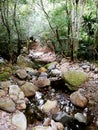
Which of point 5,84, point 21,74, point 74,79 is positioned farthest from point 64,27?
point 5,84

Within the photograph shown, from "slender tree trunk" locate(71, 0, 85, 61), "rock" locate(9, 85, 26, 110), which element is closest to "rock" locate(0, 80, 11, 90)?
"rock" locate(9, 85, 26, 110)

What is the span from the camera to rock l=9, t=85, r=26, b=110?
529 cm

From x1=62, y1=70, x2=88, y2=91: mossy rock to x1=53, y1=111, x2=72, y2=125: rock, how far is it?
1406 mm

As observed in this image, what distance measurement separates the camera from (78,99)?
5.60m

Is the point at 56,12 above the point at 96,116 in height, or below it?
above

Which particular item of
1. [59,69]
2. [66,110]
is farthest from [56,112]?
[59,69]

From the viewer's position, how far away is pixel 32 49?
1516 cm

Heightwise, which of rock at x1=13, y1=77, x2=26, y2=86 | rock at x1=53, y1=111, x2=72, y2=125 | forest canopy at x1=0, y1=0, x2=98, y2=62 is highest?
forest canopy at x1=0, y1=0, x2=98, y2=62

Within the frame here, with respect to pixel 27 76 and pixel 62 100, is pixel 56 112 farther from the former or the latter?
pixel 27 76

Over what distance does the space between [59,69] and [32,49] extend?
715cm

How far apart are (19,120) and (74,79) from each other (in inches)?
95.8

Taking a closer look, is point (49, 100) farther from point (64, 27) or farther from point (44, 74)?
point (64, 27)

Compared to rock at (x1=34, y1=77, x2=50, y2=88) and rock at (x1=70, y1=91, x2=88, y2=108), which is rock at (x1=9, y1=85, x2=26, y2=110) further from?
rock at (x1=70, y1=91, x2=88, y2=108)

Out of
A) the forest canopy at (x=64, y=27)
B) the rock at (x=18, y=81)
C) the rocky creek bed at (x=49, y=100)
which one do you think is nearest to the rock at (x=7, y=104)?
the rocky creek bed at (x=49, y=100)
